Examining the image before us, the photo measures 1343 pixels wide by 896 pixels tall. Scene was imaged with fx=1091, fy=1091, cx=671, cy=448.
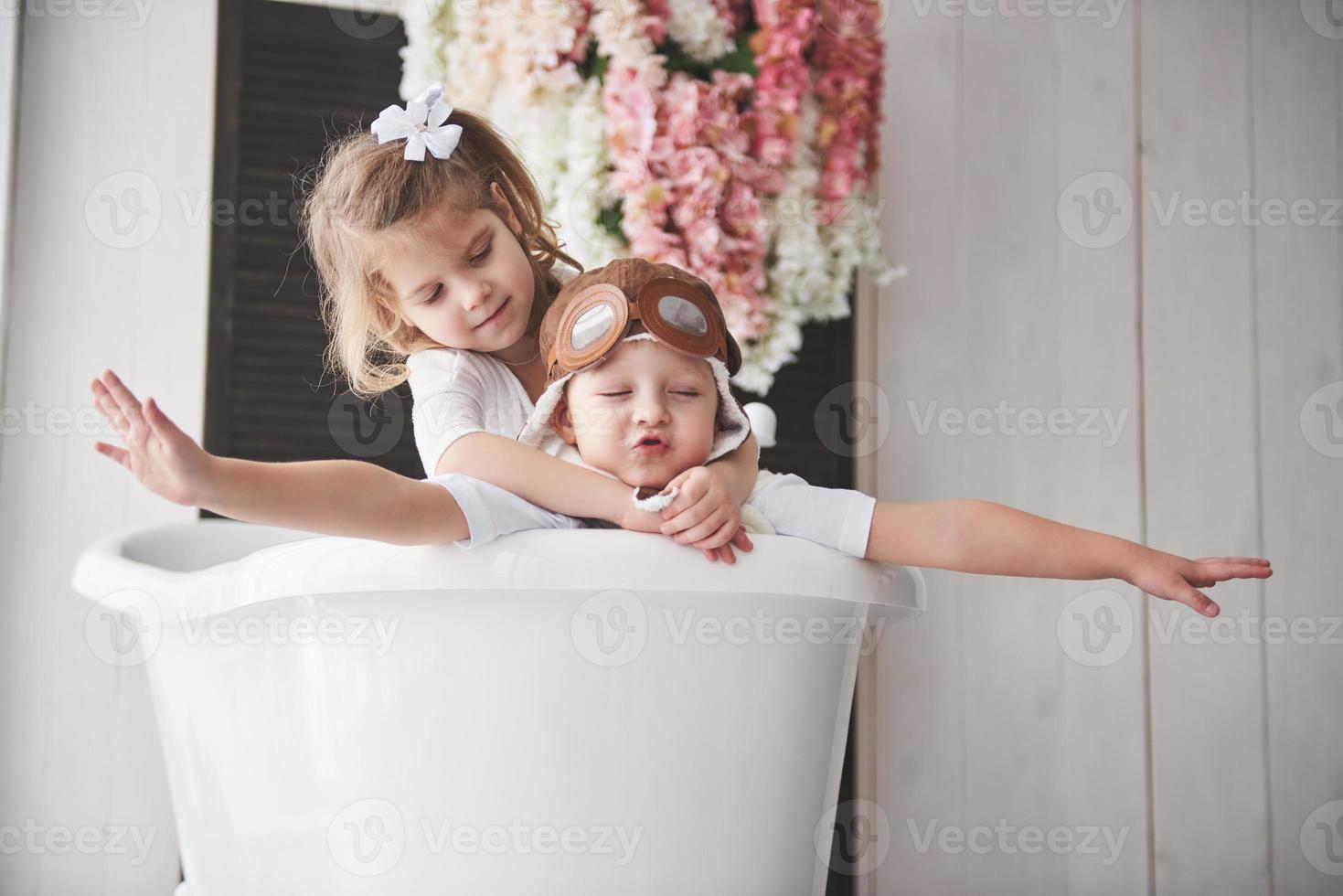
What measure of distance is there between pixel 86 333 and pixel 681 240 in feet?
3.24

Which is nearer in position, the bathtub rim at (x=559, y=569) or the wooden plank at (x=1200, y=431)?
the bathtub rim at (x=559, y=569)

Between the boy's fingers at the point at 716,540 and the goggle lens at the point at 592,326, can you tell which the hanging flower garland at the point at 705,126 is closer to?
the goggle lens at the point at 592,326

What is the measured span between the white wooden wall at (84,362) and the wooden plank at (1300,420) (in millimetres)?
1913

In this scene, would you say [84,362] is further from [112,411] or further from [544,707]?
[544,707]

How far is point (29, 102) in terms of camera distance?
68.2 inches

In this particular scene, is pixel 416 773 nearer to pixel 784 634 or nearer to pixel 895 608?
pixel 784 634

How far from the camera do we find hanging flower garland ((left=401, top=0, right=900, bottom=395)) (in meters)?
1.41

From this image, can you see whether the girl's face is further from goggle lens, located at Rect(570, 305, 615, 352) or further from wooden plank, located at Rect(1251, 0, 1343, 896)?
wooden plank, located at Rect(1251, 0, 1343, 896)

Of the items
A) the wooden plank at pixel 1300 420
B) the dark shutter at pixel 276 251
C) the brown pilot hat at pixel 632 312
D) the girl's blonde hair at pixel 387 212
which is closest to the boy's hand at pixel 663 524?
the brown pilot hat at pixel 632 312

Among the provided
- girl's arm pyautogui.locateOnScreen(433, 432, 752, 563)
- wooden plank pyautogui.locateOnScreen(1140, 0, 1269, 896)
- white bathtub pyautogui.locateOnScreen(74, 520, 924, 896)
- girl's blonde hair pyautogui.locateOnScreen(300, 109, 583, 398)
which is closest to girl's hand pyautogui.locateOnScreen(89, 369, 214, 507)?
→ white bathtub pyautogui.locateOnScreen(74, 520, 924, 896)

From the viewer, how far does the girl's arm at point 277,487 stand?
68cm

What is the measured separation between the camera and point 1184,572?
888 millimetres

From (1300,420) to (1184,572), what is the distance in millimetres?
1418

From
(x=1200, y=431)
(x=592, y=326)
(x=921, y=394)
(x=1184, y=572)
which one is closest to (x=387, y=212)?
(x=592, y=326)
